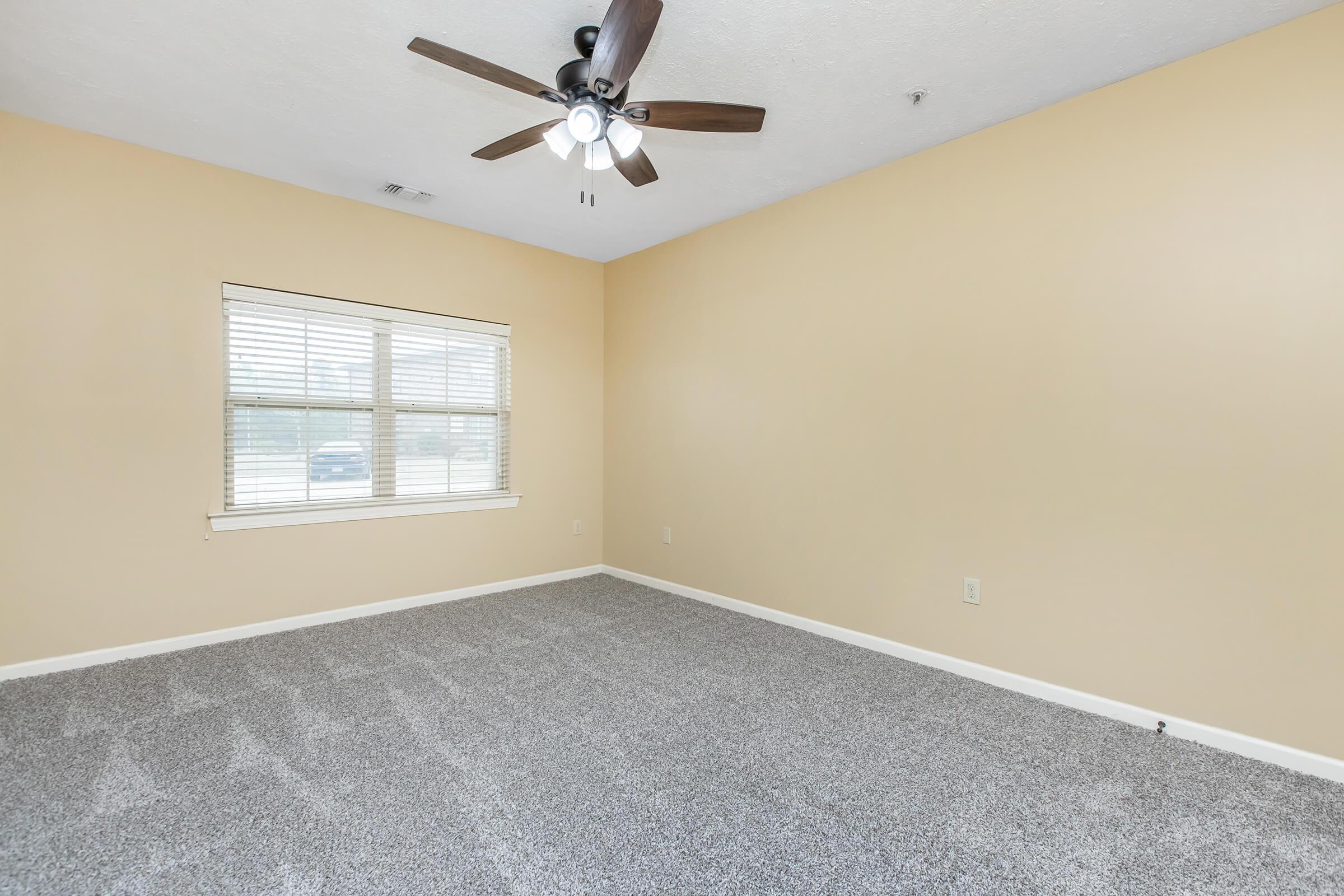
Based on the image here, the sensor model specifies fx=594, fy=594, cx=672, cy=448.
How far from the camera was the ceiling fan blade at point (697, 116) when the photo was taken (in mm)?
2070

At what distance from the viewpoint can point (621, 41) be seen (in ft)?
5.67

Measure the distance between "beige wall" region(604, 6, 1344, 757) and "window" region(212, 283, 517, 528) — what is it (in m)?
1.92

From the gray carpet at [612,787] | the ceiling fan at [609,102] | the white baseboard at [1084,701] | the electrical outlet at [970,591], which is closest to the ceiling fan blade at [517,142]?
the ceiling fan at [609,102]

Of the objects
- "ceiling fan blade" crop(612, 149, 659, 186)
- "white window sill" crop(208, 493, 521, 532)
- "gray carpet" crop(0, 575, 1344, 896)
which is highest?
"ceiling fan blade" crop(612, 149, 659, 186)

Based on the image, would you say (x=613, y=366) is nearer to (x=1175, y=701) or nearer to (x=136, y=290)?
(x=136, y=290)

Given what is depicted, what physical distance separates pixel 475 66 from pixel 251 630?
315 centimetres

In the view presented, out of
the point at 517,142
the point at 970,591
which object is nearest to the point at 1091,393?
the point at 970,591

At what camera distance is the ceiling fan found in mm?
1711

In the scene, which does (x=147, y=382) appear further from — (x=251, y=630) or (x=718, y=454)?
(x=718, y=454)

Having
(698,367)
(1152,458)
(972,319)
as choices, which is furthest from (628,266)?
(1152,458)

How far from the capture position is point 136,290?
298cm

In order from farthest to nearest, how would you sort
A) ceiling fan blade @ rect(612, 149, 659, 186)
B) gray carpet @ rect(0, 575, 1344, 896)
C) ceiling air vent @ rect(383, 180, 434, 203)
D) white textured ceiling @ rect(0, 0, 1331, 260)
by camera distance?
ceiling air vent @ rect(383, 180, 434, 203) → ceiling fan blade @ rect(612, 149, 659, 186) → white textured ceiling @ rect(0, 0, 1331, 260) → gray carpet @ rect(0, 575, 1344, 896)

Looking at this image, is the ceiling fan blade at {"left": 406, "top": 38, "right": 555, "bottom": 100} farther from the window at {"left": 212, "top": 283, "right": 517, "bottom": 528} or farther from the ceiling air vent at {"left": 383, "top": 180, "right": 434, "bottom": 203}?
the window at {"left": 212, "top": 283, "right": 517, "bottom": 528}

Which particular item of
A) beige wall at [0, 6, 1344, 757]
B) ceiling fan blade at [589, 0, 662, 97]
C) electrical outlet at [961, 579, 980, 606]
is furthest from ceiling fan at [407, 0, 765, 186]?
electrical outlet at [961, 579, 980, 606]
